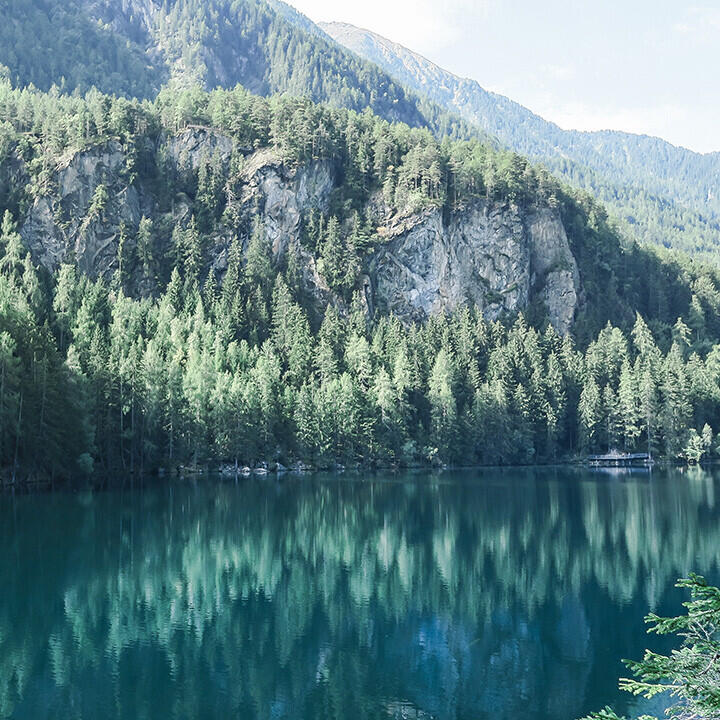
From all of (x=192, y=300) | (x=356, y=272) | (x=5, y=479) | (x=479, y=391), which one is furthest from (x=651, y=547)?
(x=356, y=272)

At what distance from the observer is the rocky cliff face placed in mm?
160250

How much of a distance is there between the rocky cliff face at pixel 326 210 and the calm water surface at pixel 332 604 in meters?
97.3

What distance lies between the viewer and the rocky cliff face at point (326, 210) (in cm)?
16025

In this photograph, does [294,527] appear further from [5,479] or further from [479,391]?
[479,391]

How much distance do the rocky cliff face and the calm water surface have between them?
97.3 m

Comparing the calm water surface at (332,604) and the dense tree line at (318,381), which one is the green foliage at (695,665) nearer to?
the calm water surface at (332,604)

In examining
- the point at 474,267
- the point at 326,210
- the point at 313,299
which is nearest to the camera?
the point at 313,299

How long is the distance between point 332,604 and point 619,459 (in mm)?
104627

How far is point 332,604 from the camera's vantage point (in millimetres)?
37938

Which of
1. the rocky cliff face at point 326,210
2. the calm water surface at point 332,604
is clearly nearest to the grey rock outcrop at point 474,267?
the rocky cliff face at point 326,210

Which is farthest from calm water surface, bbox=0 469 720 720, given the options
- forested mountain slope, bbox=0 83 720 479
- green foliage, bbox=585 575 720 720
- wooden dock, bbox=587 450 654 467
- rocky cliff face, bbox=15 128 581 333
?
rocky cliff face, bbox=15 128 581 333

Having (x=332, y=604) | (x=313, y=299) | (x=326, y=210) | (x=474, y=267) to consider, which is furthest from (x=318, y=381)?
(x=332, y=604)

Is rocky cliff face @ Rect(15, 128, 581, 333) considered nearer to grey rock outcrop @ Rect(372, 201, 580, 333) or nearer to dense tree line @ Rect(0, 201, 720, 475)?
grey rock outcrop @ Rect(372, 201, 580, 333)

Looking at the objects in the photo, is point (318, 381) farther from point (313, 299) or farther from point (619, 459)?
point (619, 459)
